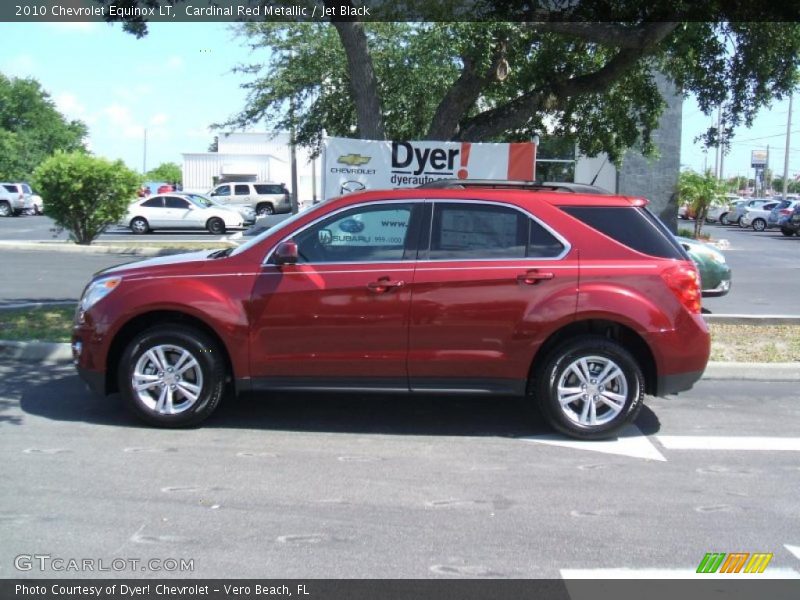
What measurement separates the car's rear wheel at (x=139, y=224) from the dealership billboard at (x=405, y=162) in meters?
20.1

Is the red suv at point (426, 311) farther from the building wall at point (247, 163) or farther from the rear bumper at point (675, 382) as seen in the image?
the building wall at point (247, 163)

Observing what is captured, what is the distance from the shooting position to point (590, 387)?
6039 mm

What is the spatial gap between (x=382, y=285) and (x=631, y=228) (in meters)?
1.93

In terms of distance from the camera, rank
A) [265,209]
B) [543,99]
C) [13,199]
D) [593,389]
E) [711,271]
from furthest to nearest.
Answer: [13,199] → [265,209] → [711,271] → [543,99] → [593,389]

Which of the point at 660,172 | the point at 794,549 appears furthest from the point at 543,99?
the point at 660,172

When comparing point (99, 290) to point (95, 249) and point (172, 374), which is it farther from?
point (95, 249)

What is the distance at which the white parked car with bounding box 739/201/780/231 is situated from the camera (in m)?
38.9

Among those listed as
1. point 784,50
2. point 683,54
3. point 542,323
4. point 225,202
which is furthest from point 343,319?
point 225,202

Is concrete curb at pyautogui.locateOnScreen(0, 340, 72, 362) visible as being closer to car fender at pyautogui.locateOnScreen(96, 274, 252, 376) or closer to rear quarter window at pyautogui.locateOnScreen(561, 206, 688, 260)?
car fender at pyautogui.locateOnScreen(96, 274, 252, 376)

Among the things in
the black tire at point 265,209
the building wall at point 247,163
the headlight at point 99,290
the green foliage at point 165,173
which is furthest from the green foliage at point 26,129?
the headlight at point 99,290

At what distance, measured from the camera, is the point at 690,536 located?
445 cm

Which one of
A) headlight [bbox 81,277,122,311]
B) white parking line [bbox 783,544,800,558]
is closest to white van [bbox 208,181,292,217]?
headlight [bbox 81,277,122,311]

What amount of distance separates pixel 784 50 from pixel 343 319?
7.30 meters

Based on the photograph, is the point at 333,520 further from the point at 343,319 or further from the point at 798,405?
the point at 798,405
